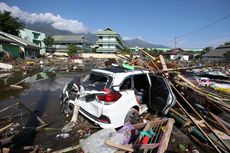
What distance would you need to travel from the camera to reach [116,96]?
4.61 m

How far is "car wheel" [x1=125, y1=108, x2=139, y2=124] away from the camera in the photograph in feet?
16.7

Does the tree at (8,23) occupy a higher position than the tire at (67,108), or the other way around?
the tree at (8,23)

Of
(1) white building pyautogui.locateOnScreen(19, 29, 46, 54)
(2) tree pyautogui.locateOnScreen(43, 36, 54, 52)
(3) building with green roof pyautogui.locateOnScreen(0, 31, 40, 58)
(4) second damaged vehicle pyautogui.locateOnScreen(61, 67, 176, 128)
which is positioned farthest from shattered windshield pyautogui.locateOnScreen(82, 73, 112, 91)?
(2) tree pyautogui.locateOnScreen(43, 36, 54, 52)

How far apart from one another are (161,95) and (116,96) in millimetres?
1907

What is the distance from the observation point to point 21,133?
4.85 metres

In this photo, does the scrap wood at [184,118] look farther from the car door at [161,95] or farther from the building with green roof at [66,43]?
the building with green roof at [66,43]

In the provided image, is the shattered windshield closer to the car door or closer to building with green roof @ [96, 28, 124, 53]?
the car door

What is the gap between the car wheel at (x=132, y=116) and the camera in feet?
16.7

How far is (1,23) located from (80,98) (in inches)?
1977

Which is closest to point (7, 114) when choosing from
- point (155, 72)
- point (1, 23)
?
point (155, 72)

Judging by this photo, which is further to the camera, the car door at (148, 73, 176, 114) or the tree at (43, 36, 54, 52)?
the tree at (43, 36, 54, 52)

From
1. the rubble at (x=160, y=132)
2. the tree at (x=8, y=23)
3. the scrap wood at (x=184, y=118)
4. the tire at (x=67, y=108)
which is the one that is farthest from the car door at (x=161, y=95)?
the tree at (x=8, y=23)

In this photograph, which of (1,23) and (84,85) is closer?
(84,85)

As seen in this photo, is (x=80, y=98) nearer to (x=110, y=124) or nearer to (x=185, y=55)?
(x=110, y=124)
